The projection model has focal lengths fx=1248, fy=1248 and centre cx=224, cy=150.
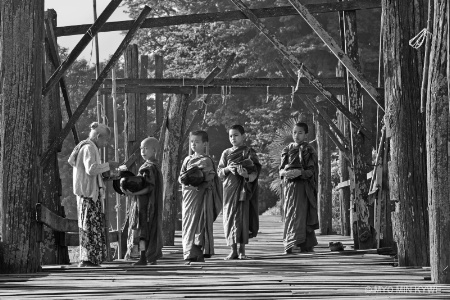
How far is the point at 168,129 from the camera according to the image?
19.0m

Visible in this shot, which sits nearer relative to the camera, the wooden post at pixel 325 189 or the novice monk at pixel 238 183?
the novice monk at pixel 238 183

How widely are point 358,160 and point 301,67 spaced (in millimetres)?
2035

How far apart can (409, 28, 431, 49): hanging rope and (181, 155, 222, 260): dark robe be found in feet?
11.4

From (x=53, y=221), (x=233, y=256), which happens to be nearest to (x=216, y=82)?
(x=233, y=256)

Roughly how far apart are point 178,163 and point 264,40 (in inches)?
925

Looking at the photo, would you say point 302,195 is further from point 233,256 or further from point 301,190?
point 233,256

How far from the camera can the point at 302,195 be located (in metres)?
17.4

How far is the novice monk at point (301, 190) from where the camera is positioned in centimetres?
1720

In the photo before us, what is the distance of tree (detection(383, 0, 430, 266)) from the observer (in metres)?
12.3

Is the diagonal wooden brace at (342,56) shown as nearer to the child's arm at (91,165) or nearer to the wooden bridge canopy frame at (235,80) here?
the wooden bridge canopy frame at (235,80)

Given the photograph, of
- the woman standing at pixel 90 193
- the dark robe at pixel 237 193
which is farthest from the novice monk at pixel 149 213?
the dark robe at pixel 237 193

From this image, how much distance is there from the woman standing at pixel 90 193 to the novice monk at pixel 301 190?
3.80 m

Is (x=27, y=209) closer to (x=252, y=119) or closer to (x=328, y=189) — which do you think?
(x=328, y=189)

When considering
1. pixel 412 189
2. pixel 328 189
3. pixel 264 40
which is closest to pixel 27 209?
pixel 412 189
